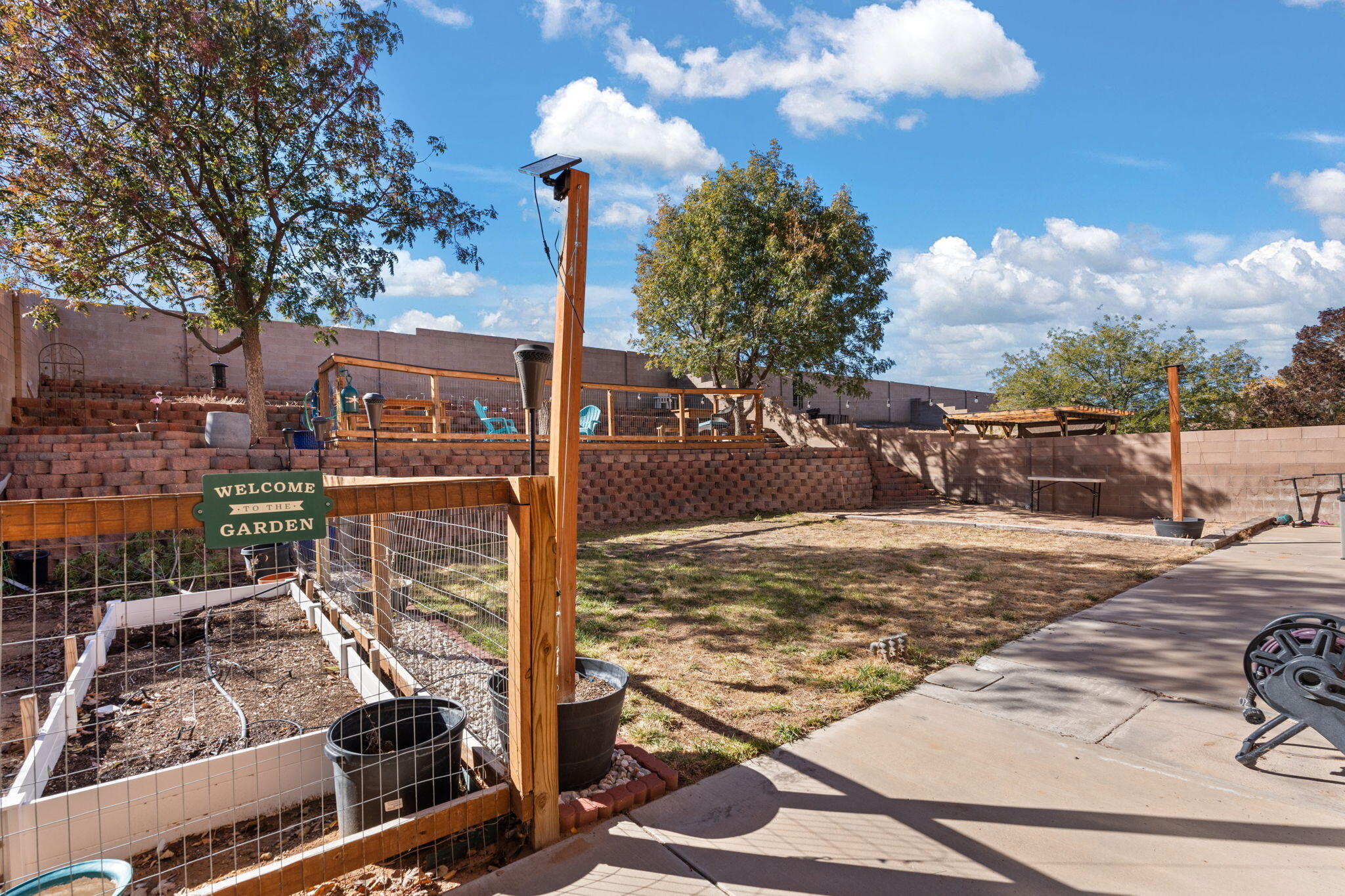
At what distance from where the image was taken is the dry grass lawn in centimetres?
320

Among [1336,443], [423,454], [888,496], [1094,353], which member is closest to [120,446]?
[423,454]

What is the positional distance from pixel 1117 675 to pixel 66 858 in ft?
15.3

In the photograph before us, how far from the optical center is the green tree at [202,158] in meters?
7.18

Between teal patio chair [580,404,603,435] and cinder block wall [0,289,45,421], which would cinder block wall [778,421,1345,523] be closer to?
teal patio chair [580,404,603,435]

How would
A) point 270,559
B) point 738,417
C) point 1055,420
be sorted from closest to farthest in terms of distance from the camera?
point 270,559 < point 1055,420 < point 738,417

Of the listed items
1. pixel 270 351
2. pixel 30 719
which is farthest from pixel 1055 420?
pixel 270 351

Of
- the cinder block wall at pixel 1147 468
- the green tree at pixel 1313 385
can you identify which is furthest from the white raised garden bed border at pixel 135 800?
the green tree at pixel 1313 385

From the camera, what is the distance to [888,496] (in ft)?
45.5

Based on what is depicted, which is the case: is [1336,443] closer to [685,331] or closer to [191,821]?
[685,331]

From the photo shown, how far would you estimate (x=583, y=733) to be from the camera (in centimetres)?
238

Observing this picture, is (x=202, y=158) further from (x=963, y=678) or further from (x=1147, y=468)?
(x=1147, y=468)

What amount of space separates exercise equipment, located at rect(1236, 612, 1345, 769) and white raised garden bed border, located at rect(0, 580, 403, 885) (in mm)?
3715

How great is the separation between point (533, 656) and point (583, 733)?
1.48 feet

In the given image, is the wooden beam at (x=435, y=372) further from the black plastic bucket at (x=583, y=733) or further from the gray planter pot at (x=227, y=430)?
the black plastic bucket at (x=583, y=733)
